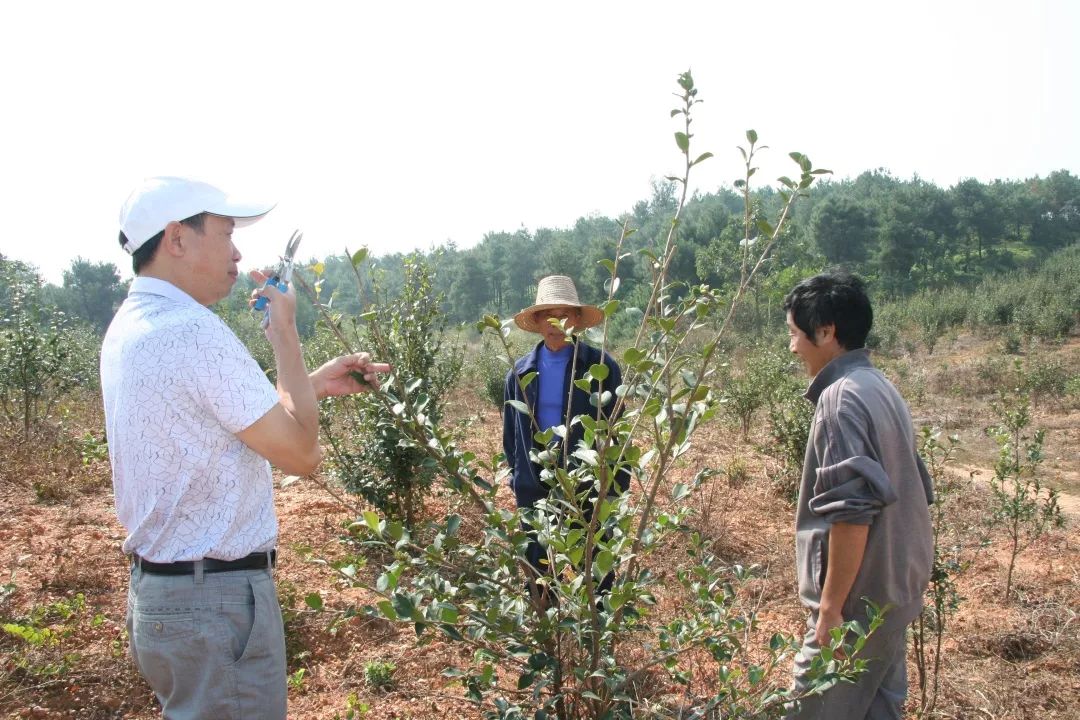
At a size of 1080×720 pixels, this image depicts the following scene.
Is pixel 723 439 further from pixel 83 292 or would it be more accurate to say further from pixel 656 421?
pixel 83 292

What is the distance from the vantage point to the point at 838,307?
194 cm

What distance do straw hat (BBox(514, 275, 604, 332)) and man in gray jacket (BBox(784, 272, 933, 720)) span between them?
57.3 inches

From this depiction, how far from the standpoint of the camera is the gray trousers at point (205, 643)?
4.71ft

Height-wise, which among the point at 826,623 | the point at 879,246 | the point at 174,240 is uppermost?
the point at 879,246

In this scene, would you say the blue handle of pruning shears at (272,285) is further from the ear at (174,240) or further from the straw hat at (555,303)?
the straw hat at (555,303)

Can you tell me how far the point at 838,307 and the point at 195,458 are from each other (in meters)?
1.58

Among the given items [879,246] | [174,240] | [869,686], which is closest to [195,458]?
[174,240]

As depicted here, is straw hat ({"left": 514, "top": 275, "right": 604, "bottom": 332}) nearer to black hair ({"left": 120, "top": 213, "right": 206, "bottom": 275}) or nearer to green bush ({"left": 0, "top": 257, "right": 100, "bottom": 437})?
black hair ({"left": 120, "top": 213, "right": 206, "bottom": 275})

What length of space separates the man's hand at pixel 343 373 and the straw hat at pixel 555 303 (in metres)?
1.60

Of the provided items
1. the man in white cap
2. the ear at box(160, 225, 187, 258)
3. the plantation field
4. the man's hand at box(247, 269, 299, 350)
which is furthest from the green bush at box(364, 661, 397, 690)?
the ear at box(160, 225, 187, 258)

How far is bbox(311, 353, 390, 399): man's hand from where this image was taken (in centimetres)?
172

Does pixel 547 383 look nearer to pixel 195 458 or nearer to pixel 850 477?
pixel 850 477

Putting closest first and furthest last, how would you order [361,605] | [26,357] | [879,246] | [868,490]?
[868,490] → [361,605] → [26,357] → [879,246]

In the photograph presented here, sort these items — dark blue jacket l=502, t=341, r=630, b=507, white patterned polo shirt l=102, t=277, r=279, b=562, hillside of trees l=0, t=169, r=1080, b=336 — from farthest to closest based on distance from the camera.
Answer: hillside of trees l=0, t=169, r=1080, b=336, dark blue jacket l=502, t=341, r=630, b=507, white patterned polo shirt l=102, t=277, r=279, b=562
